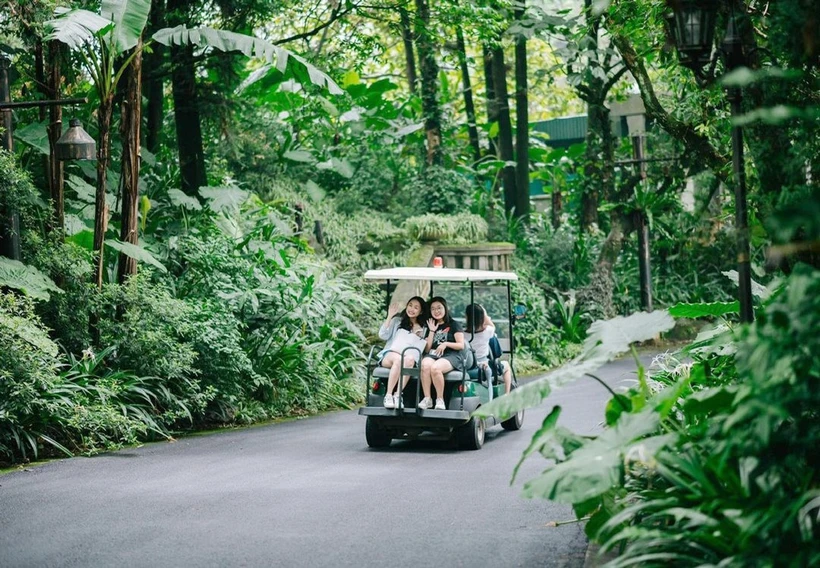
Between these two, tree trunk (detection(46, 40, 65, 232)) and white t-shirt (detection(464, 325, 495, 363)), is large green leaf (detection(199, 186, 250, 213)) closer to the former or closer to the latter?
tree trunk (detection(46, 40, 65, 232))

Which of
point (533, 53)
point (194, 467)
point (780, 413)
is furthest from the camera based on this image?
point (533, 53)

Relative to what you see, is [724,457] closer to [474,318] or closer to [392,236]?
[474,318]

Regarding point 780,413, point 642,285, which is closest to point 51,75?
point 780,413

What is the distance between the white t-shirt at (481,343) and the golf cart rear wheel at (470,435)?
858 millimetres

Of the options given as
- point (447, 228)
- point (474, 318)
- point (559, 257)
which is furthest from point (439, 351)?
point (559, 257)

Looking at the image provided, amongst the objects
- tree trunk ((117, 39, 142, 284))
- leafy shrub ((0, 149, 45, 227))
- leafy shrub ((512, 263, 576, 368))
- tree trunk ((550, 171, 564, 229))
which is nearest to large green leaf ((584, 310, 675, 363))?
leafy shrub ((0, 149, 45, 227))

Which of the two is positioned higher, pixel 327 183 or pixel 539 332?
pixel 327 183

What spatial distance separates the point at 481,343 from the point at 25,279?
16.8ft

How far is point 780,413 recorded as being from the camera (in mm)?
4547

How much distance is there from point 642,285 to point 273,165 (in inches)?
322

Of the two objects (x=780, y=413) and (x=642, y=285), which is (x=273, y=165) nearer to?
(x=642, y=285)

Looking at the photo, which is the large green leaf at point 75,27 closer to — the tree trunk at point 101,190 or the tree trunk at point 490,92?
the tree trunk at point 101,190

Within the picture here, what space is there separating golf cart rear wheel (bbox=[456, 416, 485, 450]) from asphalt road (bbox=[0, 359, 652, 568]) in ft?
0.49

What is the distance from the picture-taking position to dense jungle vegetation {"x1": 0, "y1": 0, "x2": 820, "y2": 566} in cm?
529
